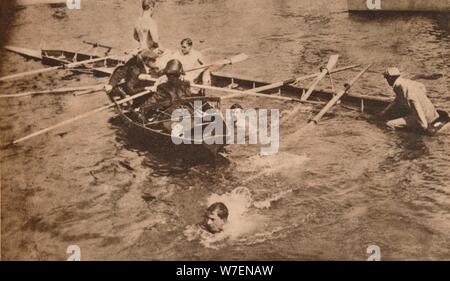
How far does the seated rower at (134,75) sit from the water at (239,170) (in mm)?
362

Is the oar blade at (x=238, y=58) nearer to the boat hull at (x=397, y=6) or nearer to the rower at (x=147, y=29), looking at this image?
the rower at (x=147, y=29)

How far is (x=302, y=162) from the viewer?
551 cm

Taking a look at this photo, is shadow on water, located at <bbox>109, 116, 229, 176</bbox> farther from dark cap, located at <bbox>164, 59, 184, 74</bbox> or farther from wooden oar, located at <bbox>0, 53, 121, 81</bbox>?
wooden oar, located at <bbox>0, 53, 121, 81</bbox>

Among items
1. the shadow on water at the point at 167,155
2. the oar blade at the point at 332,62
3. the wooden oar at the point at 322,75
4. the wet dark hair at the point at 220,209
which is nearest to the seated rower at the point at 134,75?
the shadow on water at the point at 167,155

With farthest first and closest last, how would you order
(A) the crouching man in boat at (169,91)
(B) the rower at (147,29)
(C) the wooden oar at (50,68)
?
(B) the rower at (147,29)
(C) the wooden oar at (50,68)
(A) the crouching man in boat at (169,91)

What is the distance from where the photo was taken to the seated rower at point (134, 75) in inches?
233

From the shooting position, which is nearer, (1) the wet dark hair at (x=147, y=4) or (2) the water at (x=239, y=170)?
(2) the water at (x=239, y=170)

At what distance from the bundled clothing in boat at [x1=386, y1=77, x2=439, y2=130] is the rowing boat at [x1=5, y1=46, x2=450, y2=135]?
0.49 ft

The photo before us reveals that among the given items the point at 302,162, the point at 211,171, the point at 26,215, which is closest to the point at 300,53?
the point at 302,162

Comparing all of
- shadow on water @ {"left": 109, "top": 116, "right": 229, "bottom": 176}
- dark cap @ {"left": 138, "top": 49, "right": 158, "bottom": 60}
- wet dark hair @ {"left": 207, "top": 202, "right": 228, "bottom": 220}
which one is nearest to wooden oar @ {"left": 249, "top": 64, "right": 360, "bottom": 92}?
shadow on water @ {"left": 109, "top": 116, "right": 229, "bottom": 176}

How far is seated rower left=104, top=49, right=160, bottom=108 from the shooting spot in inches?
233

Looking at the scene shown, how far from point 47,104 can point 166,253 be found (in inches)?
101

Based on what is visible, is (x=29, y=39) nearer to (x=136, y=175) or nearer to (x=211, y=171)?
(x=136, y=175)
